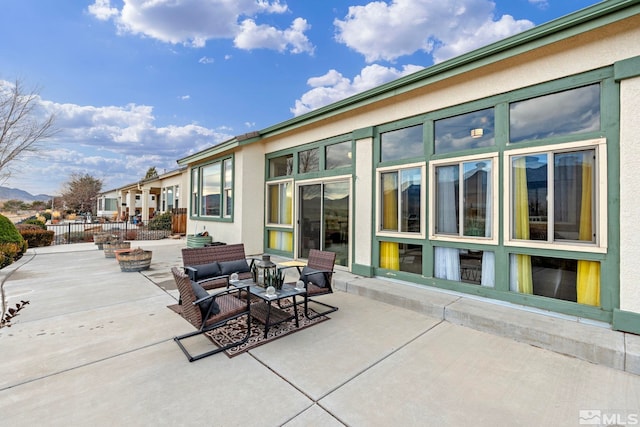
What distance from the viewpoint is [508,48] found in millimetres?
4148

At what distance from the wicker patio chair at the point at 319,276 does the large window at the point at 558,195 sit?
2.92 m

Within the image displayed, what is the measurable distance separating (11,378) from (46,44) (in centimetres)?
1117

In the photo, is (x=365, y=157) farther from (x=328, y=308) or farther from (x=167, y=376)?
(x=167, y=376)

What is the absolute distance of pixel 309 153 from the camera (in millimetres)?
7699

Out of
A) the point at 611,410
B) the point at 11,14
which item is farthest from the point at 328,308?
the point at 11,14

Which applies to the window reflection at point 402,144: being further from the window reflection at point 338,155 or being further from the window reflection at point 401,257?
the window reflection at point 401,257

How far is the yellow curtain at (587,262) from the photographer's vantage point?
3.69 meters

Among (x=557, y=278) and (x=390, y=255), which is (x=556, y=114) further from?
(x=390, y=255)

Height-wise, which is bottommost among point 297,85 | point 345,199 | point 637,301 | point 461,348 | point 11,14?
point 461,348

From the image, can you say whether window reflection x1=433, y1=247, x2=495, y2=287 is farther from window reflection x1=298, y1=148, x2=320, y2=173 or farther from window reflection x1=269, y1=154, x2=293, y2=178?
window reflection x1=269, y1=154, x2=293, y2=178

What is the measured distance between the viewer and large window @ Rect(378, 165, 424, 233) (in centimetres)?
542

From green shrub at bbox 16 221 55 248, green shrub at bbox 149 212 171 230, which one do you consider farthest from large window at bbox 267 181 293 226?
green shrub at bbox 149 212 171 230

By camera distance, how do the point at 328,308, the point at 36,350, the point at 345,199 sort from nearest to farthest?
1. the point at 36,350
2. the point at 328,308
3. the point at 345,199

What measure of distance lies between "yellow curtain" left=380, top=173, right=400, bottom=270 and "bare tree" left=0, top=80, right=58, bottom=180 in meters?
15.2
